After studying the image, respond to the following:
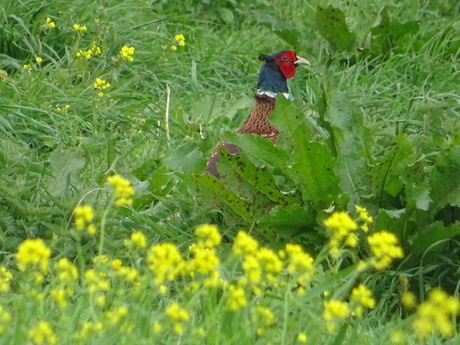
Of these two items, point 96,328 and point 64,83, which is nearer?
point 96,328

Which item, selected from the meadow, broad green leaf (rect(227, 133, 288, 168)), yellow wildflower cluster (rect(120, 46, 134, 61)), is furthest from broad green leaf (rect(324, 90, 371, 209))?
yellow wildflower cluster (rect(120, 46, 134, 61))

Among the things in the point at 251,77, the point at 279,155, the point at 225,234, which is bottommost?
the point at 251,77

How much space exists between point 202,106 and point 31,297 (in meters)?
3.51

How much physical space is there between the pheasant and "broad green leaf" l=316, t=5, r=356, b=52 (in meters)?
0.42

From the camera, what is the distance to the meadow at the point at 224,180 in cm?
246

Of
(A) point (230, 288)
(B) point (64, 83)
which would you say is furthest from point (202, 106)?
(A) point (230, 288)

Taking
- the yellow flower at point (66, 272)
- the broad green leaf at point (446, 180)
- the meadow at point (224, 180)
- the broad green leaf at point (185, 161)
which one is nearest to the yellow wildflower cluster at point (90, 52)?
the meadow at point (224, 180)

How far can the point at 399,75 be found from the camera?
6223 mm

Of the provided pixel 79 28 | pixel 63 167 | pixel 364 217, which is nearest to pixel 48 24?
pixel 79 28

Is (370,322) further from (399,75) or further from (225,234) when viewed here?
(399,75)

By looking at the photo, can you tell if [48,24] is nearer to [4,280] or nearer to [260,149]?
[260,149]

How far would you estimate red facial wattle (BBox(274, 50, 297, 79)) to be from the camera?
586 cm

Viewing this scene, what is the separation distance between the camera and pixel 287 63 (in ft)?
19.3

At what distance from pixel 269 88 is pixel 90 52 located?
1.05 m
